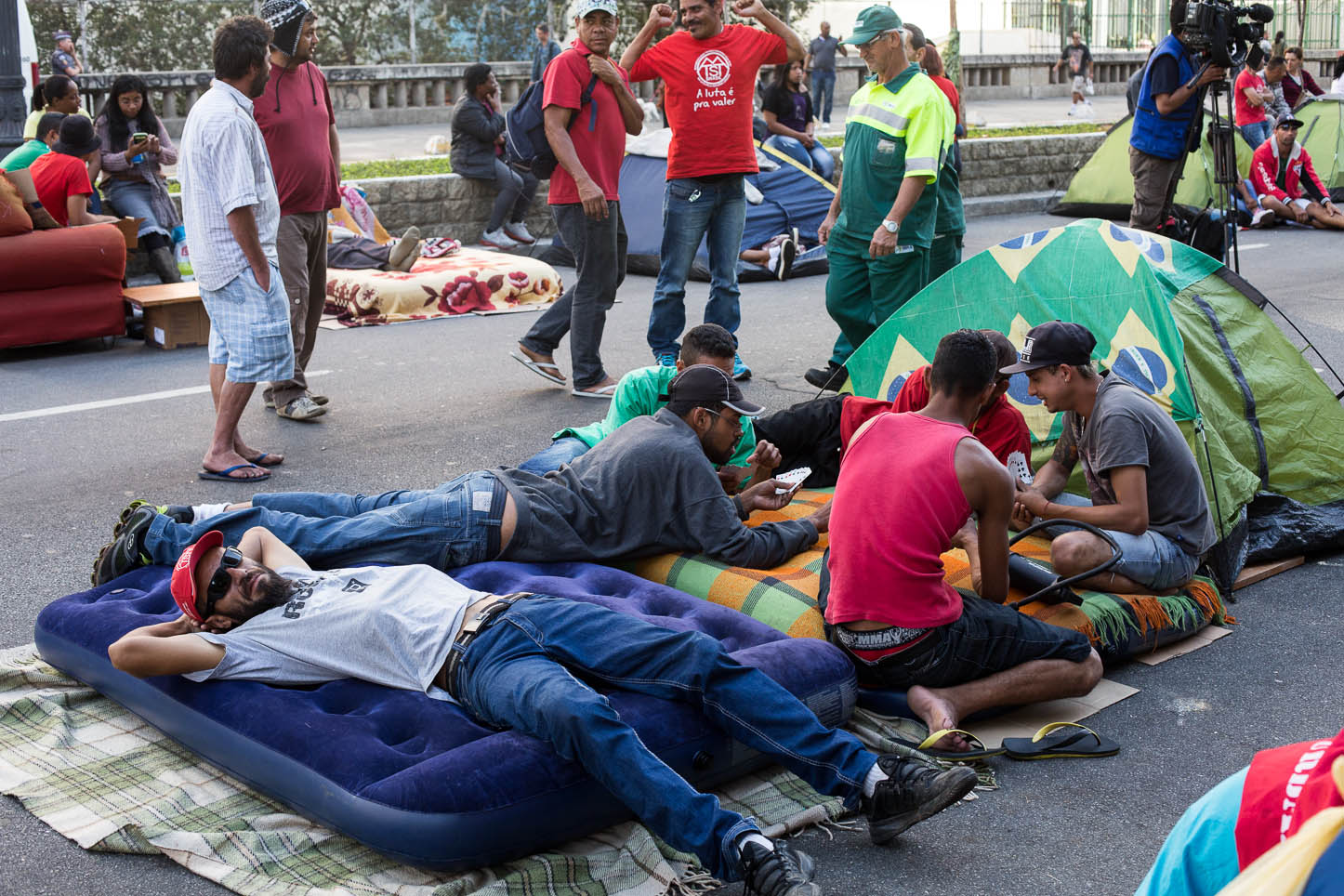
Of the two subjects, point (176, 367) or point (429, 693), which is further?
point (176, 367)

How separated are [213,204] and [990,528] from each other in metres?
3.67

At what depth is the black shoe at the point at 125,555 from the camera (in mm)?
4469

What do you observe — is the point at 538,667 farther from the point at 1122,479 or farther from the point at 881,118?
the point at 881,118

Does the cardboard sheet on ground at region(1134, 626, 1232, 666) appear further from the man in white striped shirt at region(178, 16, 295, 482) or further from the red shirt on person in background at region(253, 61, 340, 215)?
the red shirt on person in background at region(253, 61, 340, 215)

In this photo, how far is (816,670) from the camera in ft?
12.3

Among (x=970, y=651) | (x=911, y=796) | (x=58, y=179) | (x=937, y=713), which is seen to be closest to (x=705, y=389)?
(x=970, y=651)

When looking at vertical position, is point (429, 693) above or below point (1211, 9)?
below

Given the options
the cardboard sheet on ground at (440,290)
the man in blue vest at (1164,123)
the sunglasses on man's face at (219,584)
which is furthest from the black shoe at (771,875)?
the cardboard sheet on ground at (440,290)

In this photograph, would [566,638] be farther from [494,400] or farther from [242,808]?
[494,400]

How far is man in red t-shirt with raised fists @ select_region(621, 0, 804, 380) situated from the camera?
7.39 meters

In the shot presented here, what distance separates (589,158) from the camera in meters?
7.23

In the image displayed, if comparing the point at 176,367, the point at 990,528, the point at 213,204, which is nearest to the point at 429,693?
the point at 990,528

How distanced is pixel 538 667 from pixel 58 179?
6.97m

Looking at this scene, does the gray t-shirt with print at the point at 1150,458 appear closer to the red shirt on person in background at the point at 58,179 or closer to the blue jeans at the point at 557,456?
the blue jeans at the point at 557,456
